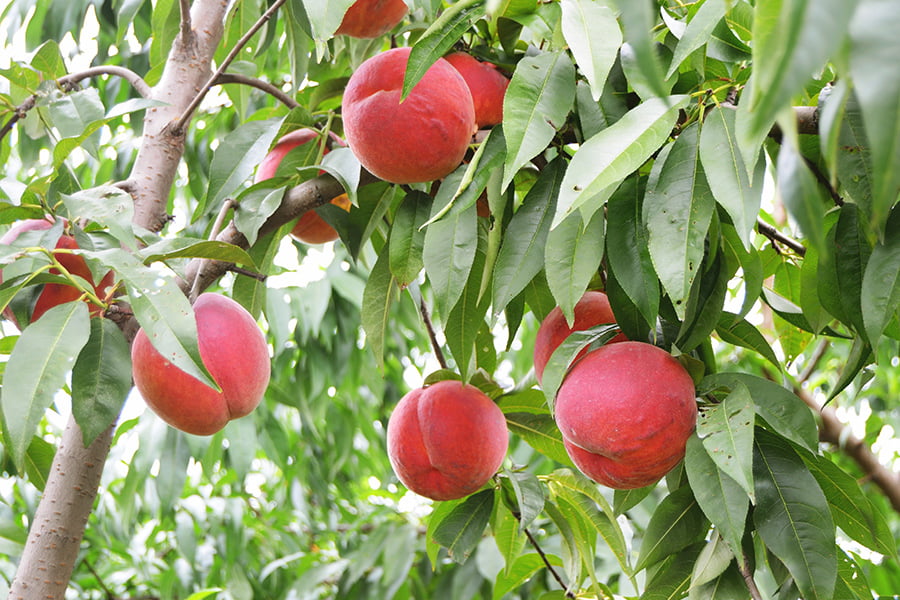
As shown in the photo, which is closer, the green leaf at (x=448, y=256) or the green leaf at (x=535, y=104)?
the green leaf at (x=535, y=104)

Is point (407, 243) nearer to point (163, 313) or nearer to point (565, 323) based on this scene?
point (565, 323)

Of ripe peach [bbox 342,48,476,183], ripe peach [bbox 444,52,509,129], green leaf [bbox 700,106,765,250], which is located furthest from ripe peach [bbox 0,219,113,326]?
green leaf [bbox 700,106,765,250]

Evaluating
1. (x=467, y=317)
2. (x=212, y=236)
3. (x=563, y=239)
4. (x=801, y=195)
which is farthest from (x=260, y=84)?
(x=801, y=195)

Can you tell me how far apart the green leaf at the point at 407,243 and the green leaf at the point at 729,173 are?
346 millimetres

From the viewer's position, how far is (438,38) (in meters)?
0.81

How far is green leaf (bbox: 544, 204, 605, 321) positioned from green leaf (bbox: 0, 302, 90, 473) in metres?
0.44

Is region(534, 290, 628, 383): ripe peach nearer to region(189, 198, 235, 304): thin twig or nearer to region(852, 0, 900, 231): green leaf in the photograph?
region(189, 198, 235, 304): thin twig

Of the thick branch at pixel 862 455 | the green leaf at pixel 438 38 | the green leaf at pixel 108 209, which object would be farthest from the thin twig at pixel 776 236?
the thick branch at pixel 862 455

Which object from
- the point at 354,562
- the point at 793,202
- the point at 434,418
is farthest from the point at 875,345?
the point at 354,562

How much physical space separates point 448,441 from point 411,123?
0.39 meters

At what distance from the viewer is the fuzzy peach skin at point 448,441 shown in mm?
1111

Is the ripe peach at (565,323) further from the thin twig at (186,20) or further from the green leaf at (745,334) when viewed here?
the thin twig at (186,20)

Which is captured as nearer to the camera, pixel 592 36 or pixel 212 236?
pixel 592 36

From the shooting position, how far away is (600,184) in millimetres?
694
